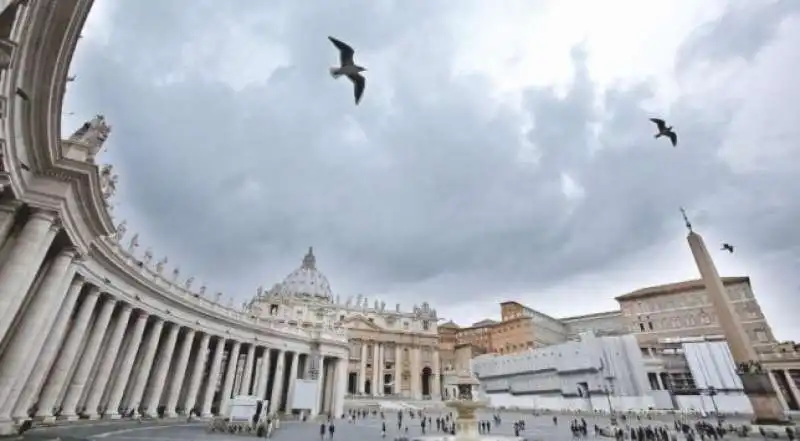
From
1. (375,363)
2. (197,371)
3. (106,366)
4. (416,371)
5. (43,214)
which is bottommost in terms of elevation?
(106,366)

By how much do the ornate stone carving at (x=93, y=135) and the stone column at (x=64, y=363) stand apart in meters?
11.9

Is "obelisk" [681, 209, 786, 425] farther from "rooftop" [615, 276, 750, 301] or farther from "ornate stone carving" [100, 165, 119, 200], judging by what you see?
"rooftop" [615, 276, 750, 301]

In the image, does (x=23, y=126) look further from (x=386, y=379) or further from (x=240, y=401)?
(x=386, y=379)

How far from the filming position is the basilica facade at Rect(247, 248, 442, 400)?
280ft

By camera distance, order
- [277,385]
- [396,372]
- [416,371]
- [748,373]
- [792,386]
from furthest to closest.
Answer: [416,371]
[396,372]
[277,385]
[792,386]
[748,373]

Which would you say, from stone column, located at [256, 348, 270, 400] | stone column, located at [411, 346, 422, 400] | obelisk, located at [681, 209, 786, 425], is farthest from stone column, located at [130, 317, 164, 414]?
stone column, located at [411, 346, 422, 400]

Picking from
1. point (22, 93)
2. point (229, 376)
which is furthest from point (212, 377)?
point (22, 93)

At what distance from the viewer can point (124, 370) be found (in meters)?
30.4

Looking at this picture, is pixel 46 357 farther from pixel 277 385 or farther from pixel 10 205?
pixel 277 385

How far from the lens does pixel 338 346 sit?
56000 mm

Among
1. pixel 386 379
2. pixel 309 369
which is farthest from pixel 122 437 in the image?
pixel 386 379

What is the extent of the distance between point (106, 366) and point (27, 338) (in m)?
15.8

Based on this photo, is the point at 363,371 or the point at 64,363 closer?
the point at 64,363

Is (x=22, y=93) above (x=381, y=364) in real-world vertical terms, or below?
below
